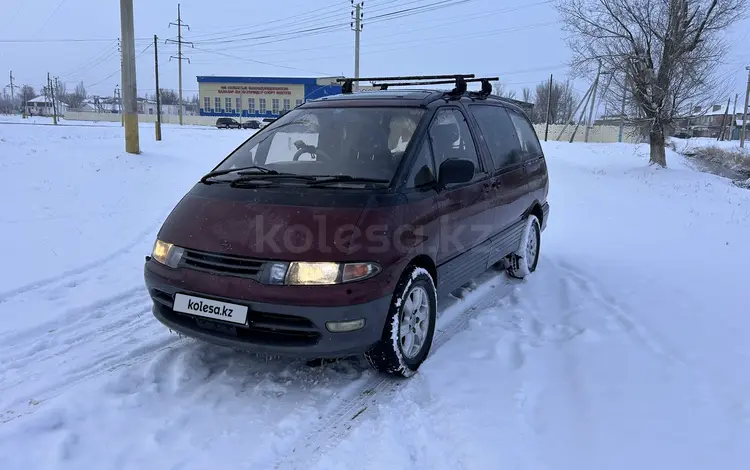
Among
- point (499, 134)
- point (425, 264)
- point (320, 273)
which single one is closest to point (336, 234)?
point (320, 273)

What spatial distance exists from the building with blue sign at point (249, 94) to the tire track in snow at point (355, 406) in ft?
210

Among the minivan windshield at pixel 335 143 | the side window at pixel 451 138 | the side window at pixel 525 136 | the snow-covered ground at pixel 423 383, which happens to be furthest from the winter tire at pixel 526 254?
the minivan windshield at pixel 335 143

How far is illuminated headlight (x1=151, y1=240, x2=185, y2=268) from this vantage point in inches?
126

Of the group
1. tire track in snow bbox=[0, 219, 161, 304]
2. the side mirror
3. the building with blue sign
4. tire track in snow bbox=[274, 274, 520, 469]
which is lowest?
tire track in snow bbox=[274, 274, 520, 469]

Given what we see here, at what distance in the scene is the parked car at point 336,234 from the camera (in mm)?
2912

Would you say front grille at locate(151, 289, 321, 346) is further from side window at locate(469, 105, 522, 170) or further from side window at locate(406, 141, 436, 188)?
side window at locate(469, 105, 522, 170)

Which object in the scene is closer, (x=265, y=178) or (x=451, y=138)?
(x=265, y=178)

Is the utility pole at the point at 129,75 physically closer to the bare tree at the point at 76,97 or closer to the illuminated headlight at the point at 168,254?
the illuminated headlight at the point at 168,254

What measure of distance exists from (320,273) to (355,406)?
31.4 inches

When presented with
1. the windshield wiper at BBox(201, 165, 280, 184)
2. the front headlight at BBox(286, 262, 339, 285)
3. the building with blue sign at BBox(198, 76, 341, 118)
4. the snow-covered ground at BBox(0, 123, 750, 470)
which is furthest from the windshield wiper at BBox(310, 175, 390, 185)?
the building with blue sign at BBox(198, 76, 341, 118)

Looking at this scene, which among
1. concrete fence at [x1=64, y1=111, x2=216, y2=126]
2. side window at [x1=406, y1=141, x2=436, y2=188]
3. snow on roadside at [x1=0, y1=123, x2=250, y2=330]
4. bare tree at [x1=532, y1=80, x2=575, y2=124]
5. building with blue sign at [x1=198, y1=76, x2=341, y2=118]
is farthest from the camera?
bare tree at [x1=532, y1=80, x2=575, y2=124]

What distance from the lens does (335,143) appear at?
3.93 m

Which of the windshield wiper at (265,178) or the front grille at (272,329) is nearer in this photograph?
the front grille at (272,329)

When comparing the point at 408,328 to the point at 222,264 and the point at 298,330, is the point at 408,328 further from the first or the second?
the point at 222,264
